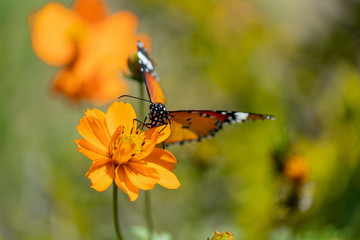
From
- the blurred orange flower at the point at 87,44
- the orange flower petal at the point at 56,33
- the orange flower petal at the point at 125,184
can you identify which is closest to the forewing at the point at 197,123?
the orange flower petal at the point at 125,184

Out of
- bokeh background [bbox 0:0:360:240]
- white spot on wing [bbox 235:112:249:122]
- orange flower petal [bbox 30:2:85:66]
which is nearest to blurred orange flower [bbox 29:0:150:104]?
orange flower petal [bbox 30:2:85:66]

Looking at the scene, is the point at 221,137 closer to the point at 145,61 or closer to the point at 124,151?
the point at 145,61

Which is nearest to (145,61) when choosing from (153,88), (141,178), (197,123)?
(153,88)

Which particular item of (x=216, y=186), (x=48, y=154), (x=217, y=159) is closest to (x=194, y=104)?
(x=216, y=186)

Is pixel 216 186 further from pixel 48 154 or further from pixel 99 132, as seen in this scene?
pixel 99 132

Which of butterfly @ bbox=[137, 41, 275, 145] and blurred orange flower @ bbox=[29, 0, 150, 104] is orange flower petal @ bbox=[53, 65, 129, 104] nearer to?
blurred orange flower @ bbox=[29, 0, 150, 104]

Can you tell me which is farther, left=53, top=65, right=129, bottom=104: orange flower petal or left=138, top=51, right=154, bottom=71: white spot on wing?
left=53, top=65, right=129, bottom=104: orange flower petal
